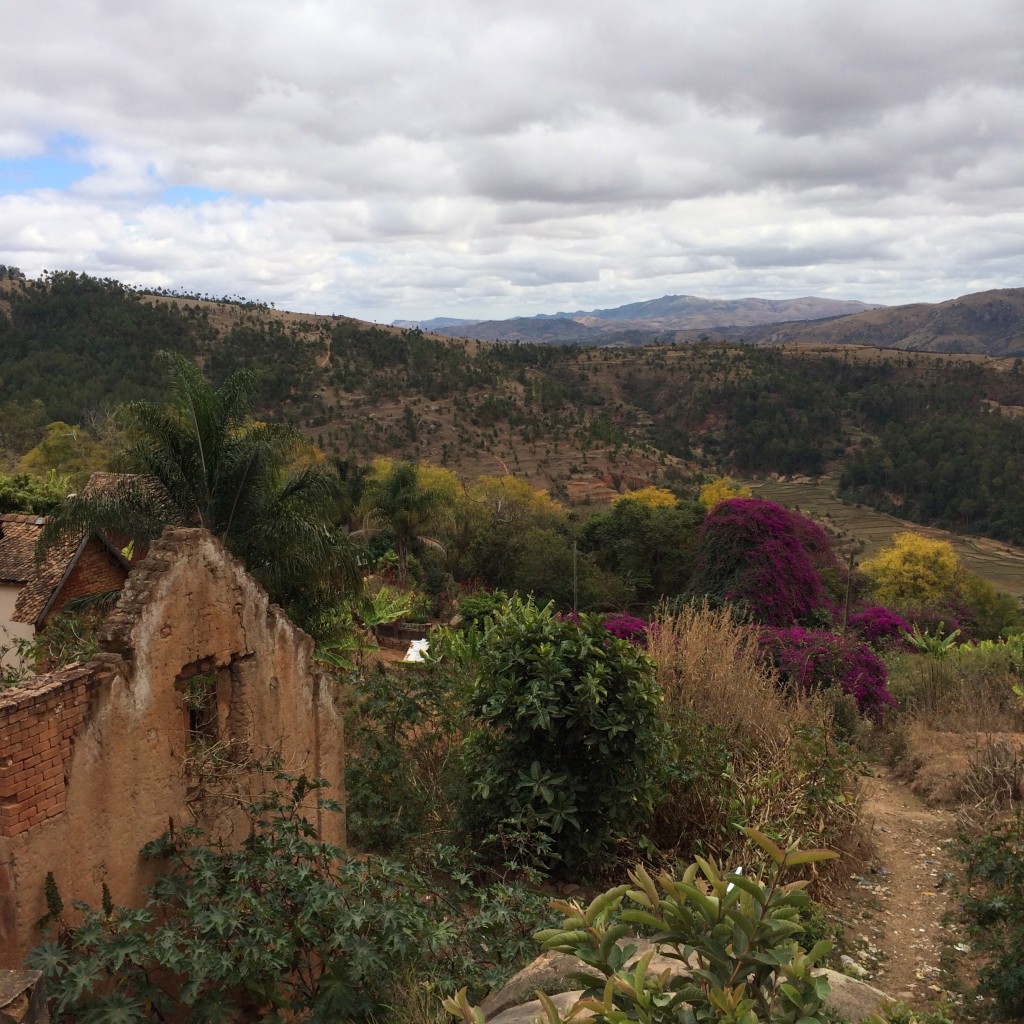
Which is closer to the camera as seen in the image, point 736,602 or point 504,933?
point 504,933

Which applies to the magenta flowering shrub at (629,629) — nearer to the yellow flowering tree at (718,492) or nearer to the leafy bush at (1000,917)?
the leafy bush at (1000,917)

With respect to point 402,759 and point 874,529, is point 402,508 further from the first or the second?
point 874,529

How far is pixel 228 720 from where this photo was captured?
5676 millimetres

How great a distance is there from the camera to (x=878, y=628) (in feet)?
63.0

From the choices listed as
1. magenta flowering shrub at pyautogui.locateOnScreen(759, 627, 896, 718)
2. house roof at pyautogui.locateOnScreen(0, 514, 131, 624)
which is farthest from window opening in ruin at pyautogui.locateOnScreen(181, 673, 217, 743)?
magenta flowering shrub at pyautogui.locateOnScreen(759, 627, 896, 718)

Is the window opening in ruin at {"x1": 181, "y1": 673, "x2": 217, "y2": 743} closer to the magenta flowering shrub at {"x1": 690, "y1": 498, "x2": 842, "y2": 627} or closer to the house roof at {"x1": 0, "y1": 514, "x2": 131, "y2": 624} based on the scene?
the house roof at {"x1": 0, "y1": 514, "x2": 131, "y2": 624}

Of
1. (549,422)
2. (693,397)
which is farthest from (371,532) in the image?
(693,397)

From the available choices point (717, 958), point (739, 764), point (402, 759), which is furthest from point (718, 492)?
point (717, 958)

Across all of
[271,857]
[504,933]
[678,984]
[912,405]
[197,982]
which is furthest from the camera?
[912,405]

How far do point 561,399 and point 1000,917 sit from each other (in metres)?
60.2

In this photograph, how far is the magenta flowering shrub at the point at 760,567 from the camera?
17.9 metres

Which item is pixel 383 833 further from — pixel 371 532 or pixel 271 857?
pixel 371 532

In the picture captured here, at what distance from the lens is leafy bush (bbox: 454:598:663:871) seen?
23.2ft

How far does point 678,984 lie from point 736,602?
15.4 metres
